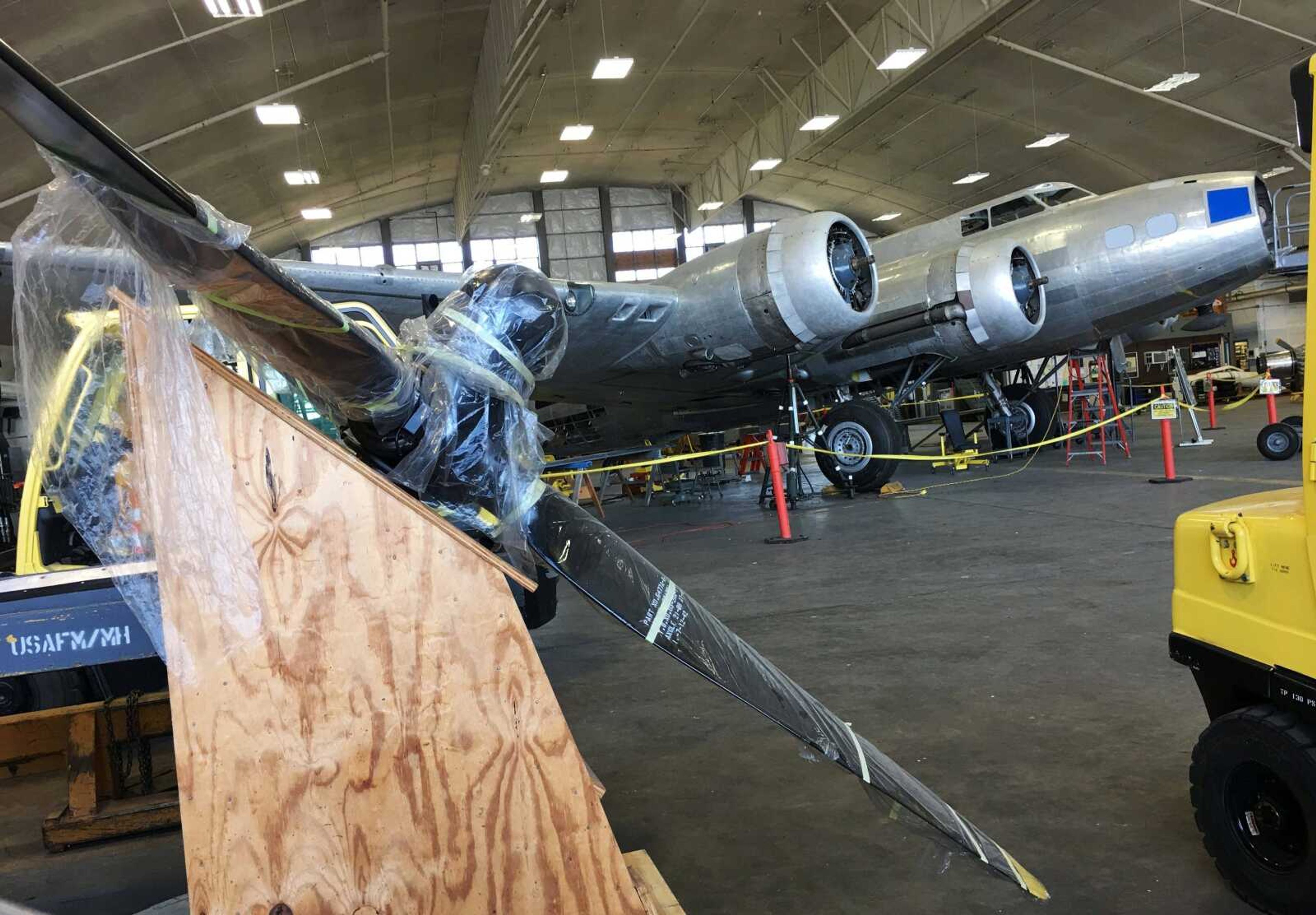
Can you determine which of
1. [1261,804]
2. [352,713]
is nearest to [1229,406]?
[1261,804]

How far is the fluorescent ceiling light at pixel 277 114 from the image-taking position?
16.5 meters

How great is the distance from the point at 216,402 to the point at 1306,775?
2504 mm

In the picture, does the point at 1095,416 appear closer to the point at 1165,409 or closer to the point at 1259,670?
the point at 1165,409

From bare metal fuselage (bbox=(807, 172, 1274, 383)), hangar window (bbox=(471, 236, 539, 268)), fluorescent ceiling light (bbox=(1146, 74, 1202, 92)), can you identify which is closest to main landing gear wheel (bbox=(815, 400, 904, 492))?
bare metal fuselage (bbox=(807, 172, 1274, 383))

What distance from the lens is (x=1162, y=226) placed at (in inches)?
422

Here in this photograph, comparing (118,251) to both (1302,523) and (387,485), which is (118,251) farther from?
(1302,523)

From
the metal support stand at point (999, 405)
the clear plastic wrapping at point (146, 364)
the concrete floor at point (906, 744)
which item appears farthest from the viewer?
the metal support stand at point (999, 405)

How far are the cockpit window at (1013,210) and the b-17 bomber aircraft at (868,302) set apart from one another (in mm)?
19

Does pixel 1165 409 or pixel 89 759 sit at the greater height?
pixel 1165 409

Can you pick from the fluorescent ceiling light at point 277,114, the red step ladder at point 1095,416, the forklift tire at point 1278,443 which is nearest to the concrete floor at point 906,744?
the forklift tire at point 1278,443

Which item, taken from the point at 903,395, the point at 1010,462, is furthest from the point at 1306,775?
the point at 1010,462

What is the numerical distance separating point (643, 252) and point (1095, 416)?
18248mm

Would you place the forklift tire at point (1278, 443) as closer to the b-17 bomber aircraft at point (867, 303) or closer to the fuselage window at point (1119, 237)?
the b-17 bomber aircraft at point (867, 303)

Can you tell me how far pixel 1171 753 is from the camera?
3209 millimetres
